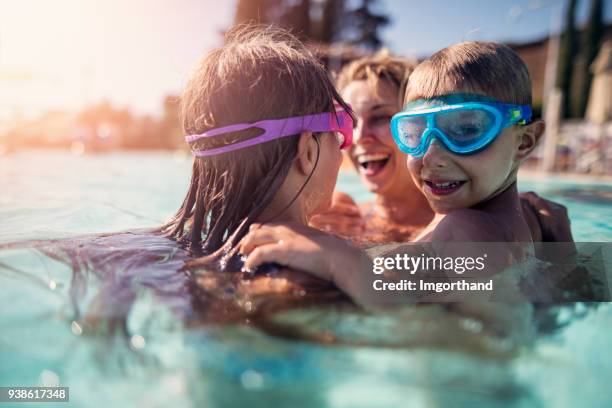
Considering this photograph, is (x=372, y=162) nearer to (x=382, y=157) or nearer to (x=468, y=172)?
(x=382, y=157)

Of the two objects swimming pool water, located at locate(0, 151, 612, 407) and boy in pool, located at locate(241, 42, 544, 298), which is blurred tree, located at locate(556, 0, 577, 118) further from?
swimming pool water, located at locate(0, 151, 612, 407)

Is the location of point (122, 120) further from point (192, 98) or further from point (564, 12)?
point (192, 98)

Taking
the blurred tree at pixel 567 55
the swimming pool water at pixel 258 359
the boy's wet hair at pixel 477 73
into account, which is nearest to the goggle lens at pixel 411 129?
the boy's wet hair at pixel 477 73

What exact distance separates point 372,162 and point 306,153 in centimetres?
173

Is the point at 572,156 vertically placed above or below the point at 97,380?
below

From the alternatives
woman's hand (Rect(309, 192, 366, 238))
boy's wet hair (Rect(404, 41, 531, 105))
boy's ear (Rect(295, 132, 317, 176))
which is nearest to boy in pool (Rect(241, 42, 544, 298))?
boy's wet hair (Rect(404, 41, 531, 105))

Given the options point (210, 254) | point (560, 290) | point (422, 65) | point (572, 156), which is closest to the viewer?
point (560, 290)

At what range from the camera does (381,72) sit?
3.73 m

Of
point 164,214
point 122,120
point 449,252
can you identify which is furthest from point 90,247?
point 122,120

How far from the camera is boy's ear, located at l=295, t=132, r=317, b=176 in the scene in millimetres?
2066

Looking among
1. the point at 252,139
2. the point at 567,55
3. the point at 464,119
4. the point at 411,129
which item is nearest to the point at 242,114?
the point at 252,139

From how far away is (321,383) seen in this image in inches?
51.5

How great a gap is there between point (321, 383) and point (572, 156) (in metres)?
13.6

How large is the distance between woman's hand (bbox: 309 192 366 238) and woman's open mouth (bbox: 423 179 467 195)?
1.32 m
